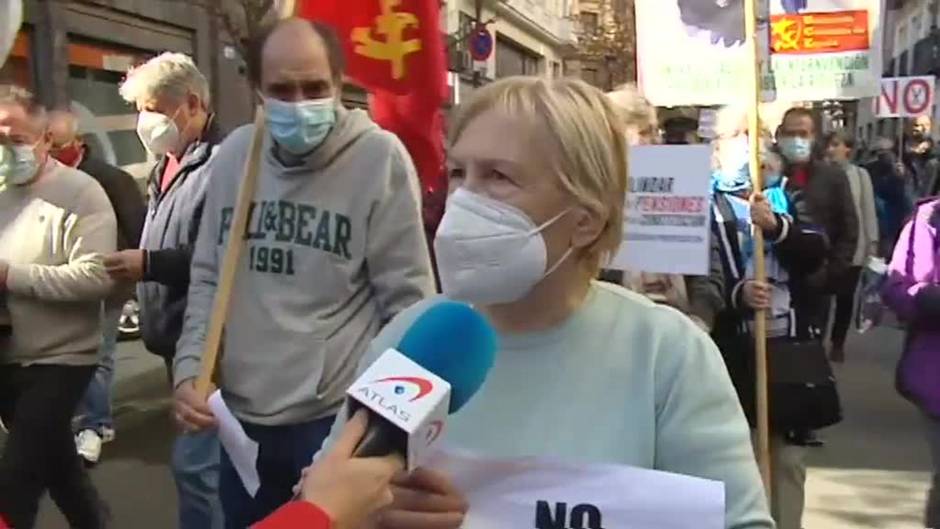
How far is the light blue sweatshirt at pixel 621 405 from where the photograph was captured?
6.26ft

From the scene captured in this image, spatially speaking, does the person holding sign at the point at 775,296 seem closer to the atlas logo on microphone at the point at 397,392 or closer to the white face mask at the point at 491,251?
the white face mask at the point at 491,251

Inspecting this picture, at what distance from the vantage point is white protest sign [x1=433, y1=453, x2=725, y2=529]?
1.85 metres

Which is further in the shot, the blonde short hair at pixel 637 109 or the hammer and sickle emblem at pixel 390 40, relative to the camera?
the blonde short hair at pixel 637 109

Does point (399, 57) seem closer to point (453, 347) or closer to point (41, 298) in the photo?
point (41, 298)

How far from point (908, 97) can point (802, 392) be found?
1510cm

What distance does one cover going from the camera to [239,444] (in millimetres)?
3531

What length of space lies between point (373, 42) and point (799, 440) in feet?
7.94

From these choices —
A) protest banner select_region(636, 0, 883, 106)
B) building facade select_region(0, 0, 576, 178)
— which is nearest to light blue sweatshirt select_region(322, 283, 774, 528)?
protest banner select_region(636, 0, 883, 106)

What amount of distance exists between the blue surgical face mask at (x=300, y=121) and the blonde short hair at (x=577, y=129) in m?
1.45

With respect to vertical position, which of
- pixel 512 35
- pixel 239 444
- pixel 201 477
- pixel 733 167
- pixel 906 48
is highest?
pixel 512 35

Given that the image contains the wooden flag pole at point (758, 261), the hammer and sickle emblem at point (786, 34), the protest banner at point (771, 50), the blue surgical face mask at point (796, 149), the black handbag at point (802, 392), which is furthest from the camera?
the hammer and sickle emblem at point (786, 34)

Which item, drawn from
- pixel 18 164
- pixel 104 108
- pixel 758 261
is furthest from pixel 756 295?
pixel 104 108

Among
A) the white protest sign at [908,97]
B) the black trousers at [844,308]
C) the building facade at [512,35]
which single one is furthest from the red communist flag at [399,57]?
the building facade at [512,35]

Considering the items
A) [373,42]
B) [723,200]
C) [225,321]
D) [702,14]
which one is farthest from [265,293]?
[702,14]
